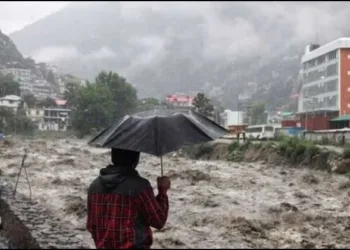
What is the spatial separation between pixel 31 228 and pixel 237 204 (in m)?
8.41

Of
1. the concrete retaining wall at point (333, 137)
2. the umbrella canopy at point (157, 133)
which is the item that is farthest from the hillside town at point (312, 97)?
the umbrella canopy at point (157, 133)

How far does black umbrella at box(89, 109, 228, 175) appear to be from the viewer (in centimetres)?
273

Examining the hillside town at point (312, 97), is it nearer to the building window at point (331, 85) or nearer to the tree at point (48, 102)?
the building window at point (331, 85)

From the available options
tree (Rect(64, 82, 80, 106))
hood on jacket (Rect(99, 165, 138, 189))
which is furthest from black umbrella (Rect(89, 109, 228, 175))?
tree (Rect(64, 82, 80, 106))

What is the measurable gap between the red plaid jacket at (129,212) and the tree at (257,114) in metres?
56.2

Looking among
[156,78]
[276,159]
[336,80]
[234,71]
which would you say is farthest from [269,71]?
[276,159]

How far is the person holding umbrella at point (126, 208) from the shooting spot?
2.42m

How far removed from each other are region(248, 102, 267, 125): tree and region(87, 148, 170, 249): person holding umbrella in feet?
184

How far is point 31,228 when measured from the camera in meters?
4.29

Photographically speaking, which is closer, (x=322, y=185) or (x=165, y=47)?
(x=322, y=185)

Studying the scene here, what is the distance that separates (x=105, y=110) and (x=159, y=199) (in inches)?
1571

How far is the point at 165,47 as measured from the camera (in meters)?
143

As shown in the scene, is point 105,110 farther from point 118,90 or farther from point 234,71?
point 234,71

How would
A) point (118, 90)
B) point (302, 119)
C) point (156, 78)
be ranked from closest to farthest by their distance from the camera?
point (302, 119)
point (118, 90)
point (156, 78)
